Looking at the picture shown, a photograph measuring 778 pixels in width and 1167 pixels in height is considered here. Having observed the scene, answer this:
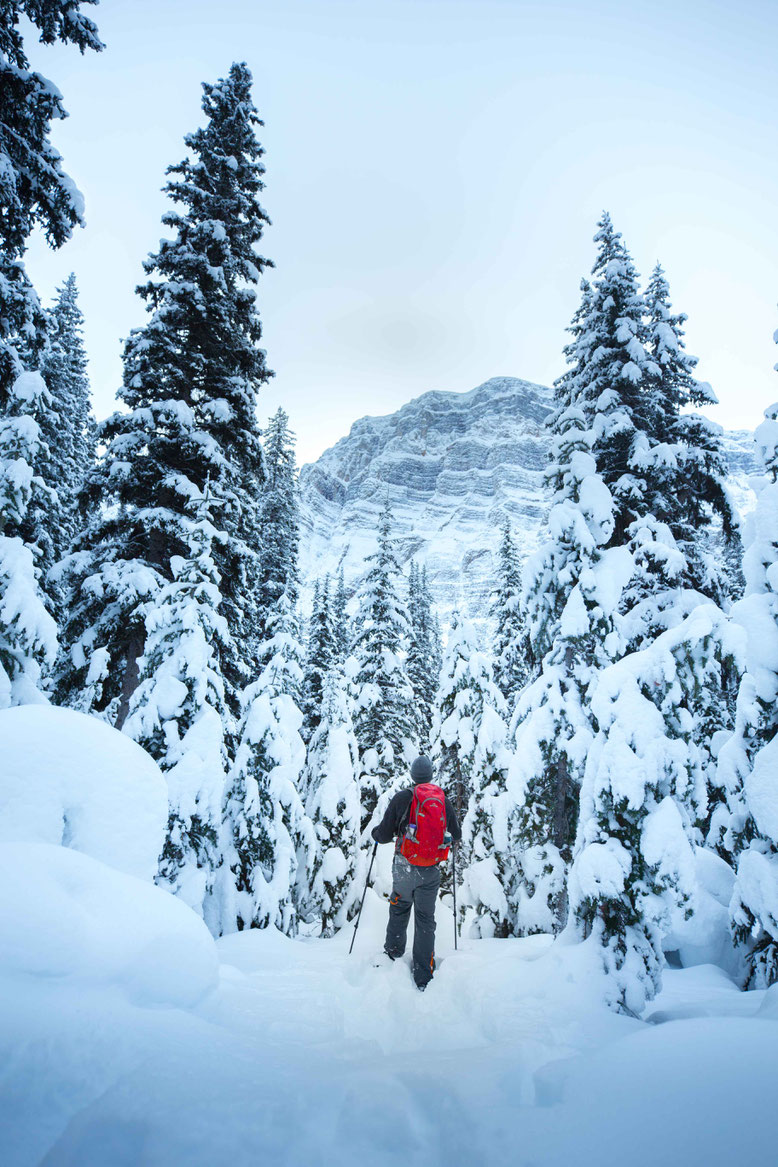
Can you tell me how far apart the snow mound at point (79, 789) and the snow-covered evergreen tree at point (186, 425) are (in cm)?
417

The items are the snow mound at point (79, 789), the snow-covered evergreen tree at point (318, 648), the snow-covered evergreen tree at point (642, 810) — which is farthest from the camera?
the snow-covered evergreen tree at point (318, 648)

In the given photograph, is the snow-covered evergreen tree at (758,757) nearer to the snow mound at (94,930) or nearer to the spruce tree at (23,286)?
the snow mound at (94,930)

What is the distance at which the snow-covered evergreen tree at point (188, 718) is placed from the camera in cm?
677

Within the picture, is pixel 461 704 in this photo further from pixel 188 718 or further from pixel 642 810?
A: pixel 642 810

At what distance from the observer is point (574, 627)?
7.55 metres

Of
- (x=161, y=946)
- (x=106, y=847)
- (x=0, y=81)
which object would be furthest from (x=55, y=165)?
(x=161, y=946)

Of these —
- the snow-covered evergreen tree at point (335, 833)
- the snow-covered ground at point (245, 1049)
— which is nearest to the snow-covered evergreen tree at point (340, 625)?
the snow-covered evergreen tree at point (335, 833)

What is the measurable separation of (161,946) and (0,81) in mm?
10666

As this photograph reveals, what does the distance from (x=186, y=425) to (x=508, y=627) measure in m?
17.5

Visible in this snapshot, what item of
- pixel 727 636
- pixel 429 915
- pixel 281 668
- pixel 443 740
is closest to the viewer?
pixel 727 636

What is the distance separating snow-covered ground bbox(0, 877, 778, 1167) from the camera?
1.86 meters

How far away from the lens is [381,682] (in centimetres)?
1898

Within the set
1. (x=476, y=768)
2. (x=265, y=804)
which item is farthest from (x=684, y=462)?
(x=265, y=804)

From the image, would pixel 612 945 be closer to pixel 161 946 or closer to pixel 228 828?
pixel 161 946
